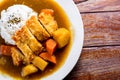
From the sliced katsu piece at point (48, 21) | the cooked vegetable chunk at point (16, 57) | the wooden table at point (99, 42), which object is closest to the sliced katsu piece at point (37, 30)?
the sliced katsu piece at point (48, 21)

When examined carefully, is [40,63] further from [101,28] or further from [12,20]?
[101,28]

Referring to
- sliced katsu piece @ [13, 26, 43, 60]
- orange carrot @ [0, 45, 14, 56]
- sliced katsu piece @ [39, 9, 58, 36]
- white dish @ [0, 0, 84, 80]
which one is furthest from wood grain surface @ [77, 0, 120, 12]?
orange carrot @ [0, 45, 14, 56]

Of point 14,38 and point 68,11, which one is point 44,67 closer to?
point 14,38

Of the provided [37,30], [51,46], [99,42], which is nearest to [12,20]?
[37,30]

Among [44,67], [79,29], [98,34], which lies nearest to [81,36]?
[79,29]

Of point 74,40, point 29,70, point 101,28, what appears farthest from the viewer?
point 101,28

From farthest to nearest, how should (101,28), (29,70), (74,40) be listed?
(101,28) < (74,40) < (29,70)

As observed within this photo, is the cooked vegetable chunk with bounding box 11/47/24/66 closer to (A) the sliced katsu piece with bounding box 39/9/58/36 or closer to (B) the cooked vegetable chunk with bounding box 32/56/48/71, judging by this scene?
(B) the cooked vegetable chunk with bounding box 32/56/48/71

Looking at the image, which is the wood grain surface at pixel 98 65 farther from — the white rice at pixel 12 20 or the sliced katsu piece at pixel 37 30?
the white rice at pixel 12 20
